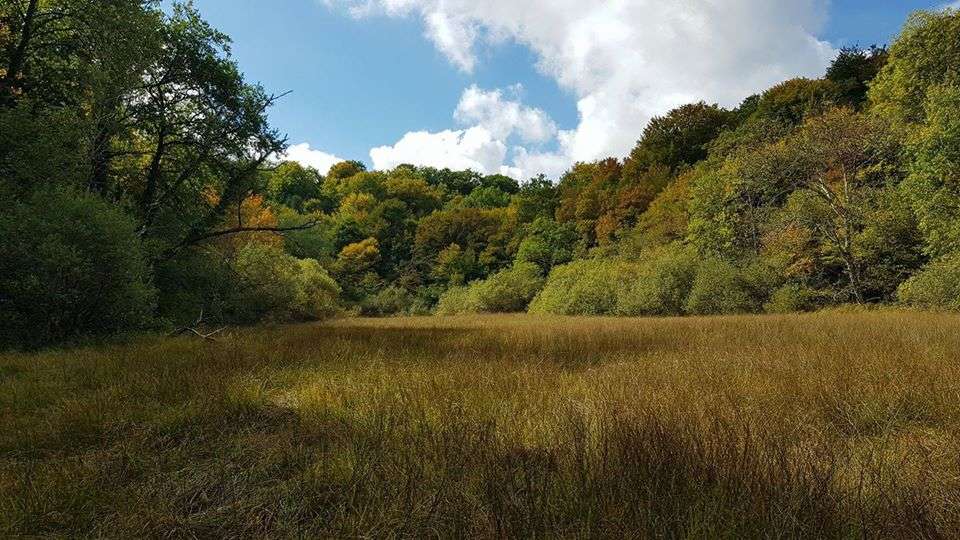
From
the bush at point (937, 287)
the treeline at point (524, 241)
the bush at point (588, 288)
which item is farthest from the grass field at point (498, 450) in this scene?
the bush at point (588, 288)

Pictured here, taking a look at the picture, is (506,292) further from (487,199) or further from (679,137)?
(487,199)

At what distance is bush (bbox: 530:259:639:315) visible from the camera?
27953 mm

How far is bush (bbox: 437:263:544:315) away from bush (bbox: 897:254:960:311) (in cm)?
2479

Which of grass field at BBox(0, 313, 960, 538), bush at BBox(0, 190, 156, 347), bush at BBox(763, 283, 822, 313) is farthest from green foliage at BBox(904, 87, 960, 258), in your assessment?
bush at BBox(0, 190, 156, 347)

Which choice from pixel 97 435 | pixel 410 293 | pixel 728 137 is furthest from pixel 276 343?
pixel 410 293

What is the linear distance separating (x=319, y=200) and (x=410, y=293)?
24528 mm

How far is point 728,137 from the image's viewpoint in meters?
31.2

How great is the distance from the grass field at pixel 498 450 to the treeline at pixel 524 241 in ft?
19.2

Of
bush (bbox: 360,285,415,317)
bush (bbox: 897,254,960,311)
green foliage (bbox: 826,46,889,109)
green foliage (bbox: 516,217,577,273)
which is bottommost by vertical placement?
bush (bbox: 360,285,415,317)

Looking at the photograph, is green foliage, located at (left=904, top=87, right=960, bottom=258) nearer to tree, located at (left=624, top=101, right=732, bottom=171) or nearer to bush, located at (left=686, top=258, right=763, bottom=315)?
bush, located at (left=686, top=258, right=763, bottom=315)

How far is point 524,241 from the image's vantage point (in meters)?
44.0

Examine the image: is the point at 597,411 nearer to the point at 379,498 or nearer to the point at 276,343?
the point at 379,498

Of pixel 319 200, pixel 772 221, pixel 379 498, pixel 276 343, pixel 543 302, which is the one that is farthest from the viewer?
pixel 319 200

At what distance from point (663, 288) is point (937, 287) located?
404 inches
